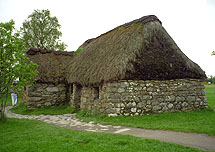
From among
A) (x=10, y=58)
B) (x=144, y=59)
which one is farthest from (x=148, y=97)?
(x=10, y=58)

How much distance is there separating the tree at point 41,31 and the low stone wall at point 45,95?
42.7ft

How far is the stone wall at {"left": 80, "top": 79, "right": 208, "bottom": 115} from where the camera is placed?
834cm

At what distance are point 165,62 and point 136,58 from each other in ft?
5.30

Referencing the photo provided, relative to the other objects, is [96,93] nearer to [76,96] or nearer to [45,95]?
[76,96]

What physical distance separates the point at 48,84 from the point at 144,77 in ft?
22.3

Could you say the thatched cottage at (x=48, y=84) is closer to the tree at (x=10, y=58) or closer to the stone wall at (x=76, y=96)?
the stone wall at (x=76, y=96)

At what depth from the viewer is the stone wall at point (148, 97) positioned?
27.4 ft

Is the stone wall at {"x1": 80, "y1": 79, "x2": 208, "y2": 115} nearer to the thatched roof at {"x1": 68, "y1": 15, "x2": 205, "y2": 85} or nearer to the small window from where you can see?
the small window

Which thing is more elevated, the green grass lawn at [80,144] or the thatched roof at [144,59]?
the thatched roof at [144,59]

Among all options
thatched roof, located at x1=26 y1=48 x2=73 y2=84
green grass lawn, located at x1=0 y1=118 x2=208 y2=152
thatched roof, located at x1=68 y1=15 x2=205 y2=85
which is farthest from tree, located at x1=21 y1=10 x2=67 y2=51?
green grass lawn, located at x1=0 y1=118 x2=208 y2=152

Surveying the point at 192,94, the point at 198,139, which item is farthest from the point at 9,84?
the point at 192,94

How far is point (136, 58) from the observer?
884 cm

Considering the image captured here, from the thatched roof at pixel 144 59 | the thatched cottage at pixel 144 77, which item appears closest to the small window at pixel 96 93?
the thatched cottage at pixel 144 77

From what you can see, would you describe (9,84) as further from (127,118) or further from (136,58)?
(136,58)
